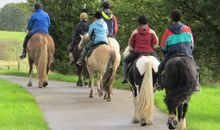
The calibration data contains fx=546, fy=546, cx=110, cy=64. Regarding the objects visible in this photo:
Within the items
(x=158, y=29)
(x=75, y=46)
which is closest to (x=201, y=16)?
(x=158, y=29)

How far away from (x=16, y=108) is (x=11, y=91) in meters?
4.57

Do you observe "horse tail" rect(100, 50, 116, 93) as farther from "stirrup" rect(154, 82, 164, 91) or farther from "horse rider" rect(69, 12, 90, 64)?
"horse rider" rect(69, 12, 90, 64)

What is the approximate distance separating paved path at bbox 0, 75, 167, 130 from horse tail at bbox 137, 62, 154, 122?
340 millimetres

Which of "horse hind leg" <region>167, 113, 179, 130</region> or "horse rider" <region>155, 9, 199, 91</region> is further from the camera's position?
"horse rider" <region>155, 9, 199, 91</region>

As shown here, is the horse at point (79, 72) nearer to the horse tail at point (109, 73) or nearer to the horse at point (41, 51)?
the horse at point (41, 51)

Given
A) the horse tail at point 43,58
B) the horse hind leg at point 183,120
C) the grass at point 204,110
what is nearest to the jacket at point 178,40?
the horse hind leg at point 183,120

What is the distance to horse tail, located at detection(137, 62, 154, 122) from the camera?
1252 cm

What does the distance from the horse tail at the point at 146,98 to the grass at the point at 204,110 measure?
1018 millimetres

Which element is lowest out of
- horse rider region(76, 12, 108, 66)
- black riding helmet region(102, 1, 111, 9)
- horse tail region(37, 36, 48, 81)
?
horse tail region(37, 36, 48, 81)

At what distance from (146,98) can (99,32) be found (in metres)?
5.41

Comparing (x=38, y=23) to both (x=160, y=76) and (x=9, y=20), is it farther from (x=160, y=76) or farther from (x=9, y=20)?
(x=9, y=20)

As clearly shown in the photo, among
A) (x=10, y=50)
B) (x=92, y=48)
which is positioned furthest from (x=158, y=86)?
(x=10, y=50)

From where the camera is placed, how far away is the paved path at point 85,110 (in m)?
12.9

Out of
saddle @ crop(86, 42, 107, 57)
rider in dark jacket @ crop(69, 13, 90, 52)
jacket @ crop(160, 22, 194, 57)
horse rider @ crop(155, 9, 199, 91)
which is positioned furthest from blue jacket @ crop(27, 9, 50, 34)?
jacket @ crop(160, 22, 194, 57)
